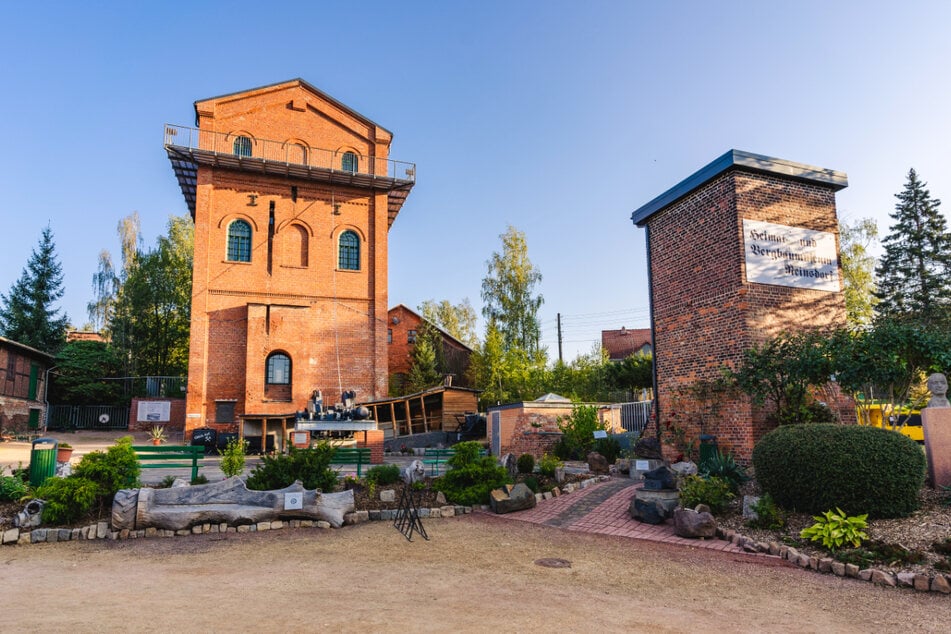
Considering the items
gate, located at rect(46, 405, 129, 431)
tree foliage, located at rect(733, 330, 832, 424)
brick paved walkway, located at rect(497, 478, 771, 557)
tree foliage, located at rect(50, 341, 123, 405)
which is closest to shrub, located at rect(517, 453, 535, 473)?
brick paved walkway, located at rect(497, 478, 771, 557)

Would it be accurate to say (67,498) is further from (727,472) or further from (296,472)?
(727,472)

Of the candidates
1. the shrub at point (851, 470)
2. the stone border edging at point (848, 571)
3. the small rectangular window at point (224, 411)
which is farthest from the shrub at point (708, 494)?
the small rectangular window at point (224, 411)

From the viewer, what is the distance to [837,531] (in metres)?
6.73

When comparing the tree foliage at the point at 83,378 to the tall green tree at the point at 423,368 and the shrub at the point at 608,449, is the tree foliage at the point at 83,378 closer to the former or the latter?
the tall green tree at the point at 423,368

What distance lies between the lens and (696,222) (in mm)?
12523

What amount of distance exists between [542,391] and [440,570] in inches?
900

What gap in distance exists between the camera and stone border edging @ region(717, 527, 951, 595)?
5.67 m

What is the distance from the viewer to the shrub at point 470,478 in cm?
1068

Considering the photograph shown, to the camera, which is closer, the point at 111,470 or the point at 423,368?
the point at 111,470

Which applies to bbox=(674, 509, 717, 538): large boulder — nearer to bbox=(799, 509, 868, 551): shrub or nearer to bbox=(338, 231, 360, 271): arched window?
bbox=(799, 509, 868, 551): shrub

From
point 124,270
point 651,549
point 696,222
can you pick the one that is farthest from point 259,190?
point 651,549

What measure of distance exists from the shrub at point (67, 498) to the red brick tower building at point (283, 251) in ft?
48.4

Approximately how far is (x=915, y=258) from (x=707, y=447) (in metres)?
26.9

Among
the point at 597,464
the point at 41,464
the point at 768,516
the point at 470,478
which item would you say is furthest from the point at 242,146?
the point at 768,516
